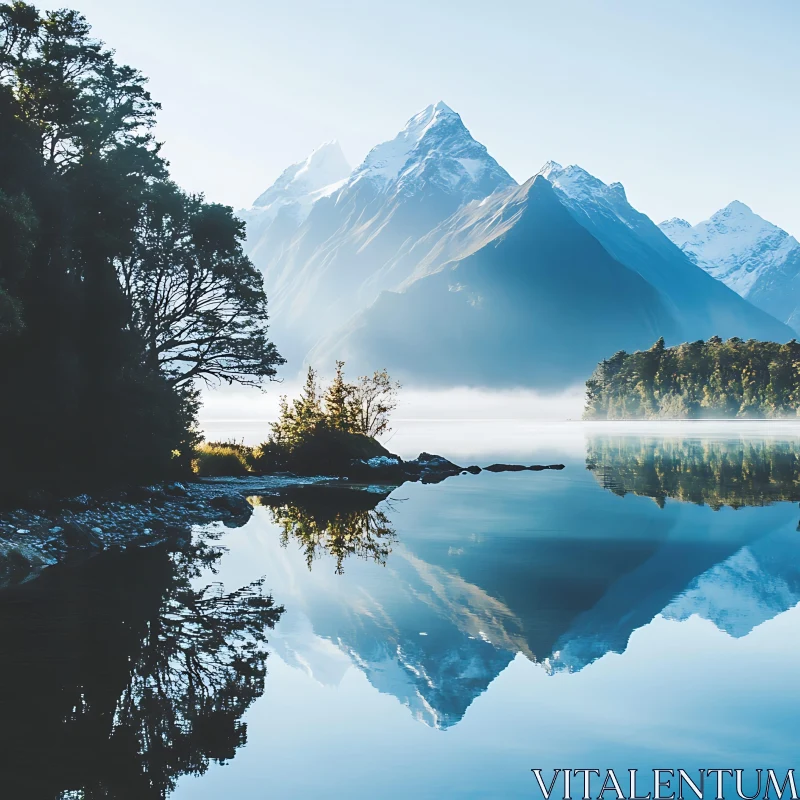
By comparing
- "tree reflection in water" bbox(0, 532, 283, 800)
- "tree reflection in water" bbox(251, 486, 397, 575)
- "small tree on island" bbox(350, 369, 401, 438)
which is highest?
"small tree on island" bbox(350, 369, 401, 438)

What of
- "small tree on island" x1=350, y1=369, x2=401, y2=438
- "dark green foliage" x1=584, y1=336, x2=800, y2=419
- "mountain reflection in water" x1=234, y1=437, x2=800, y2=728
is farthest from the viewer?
"dark green foliage" x1=584, y1=336, x2=800, y2=419

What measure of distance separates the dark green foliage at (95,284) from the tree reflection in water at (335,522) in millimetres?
5770

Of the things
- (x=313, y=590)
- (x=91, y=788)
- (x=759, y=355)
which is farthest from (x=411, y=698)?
(x=759, y=355)

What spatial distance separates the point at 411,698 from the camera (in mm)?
10773

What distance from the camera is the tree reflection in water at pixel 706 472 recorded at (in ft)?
123

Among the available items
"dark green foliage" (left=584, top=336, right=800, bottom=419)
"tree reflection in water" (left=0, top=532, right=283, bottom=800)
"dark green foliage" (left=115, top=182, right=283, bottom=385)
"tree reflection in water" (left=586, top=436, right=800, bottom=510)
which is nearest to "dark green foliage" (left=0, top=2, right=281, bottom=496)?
"dark green foliage" (left=115, top=182, right=283, bottom=385)

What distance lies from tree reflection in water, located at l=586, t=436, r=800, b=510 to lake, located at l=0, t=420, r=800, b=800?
12953 millimetres

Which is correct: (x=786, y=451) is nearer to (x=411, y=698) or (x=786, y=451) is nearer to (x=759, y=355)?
(x=411, y=698)

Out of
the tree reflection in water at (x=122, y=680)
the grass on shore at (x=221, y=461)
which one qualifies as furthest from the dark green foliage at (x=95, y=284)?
the tree reflection in water at (x=122, y=680)

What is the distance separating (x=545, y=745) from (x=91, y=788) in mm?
4853

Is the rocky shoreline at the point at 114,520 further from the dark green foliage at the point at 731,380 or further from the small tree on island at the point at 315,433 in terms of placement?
the dark green foliage at the point at 731,380

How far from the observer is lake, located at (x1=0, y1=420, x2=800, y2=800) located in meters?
8.67

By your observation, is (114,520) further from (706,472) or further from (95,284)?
(706,472)

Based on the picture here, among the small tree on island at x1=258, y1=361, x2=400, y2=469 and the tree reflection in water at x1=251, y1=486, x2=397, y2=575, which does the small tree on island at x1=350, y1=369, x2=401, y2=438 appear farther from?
the tree reflection in water at x1=251, y1=486, x2=397, y2=575
